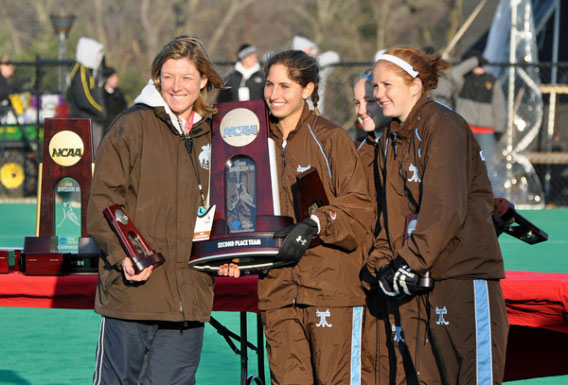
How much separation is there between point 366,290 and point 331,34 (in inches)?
1072

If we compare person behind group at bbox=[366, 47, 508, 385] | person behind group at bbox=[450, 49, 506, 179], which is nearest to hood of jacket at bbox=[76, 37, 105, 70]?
person behind group at bbox=[450, 49, 506, 179]

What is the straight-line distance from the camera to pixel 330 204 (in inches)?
139

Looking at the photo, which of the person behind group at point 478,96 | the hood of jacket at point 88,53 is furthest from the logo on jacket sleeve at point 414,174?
the hood of jacket at point 88,53

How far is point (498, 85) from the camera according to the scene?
529 inches

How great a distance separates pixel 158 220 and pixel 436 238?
1057mm

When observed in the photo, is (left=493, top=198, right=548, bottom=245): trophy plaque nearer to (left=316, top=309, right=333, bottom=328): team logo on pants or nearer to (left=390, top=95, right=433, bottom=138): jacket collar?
(left=390, top=95, right=433, bottom=138): jacket collar

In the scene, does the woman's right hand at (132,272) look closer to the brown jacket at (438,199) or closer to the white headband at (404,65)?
the brown jacket at (438,199)

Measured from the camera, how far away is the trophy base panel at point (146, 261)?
10.5 ft

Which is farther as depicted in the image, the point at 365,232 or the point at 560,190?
the point at 560,190

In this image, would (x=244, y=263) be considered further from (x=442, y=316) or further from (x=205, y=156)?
(x=442, y=316)

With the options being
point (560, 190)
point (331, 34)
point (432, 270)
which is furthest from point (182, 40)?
point (331, 34)

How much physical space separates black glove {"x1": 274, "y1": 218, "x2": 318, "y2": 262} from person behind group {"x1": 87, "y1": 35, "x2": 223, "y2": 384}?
1.15ft

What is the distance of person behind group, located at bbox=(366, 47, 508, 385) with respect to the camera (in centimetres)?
327

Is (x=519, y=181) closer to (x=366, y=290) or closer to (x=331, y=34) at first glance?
(x=366, y=290)
